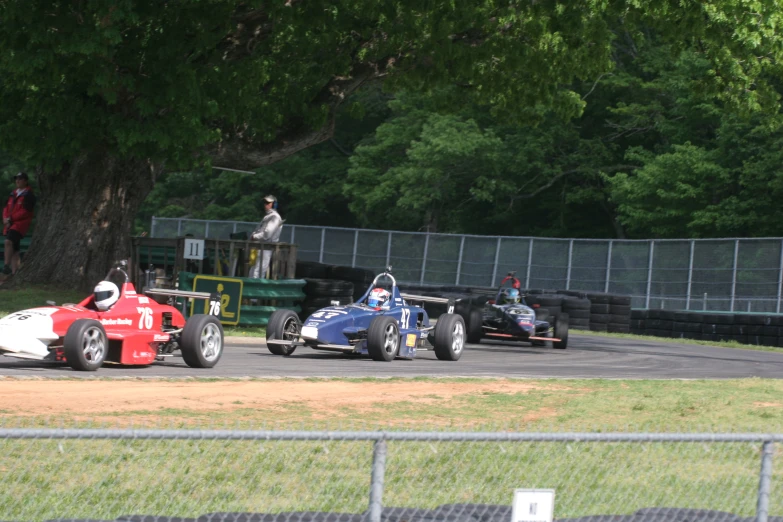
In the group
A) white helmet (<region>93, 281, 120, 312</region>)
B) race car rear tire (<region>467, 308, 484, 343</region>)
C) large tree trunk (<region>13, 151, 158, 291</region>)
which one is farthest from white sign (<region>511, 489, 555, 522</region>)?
large tree trunk (<region>13, 151, 158, 291</region>)

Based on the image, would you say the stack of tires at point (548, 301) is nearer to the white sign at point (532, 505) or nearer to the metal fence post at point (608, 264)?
the metal fence post at point (608, 264)

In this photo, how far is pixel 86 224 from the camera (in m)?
22.0

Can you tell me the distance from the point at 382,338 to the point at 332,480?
845cm

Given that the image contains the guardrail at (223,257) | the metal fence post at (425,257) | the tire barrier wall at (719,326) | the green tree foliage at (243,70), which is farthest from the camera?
the metal fence post at (425,257)

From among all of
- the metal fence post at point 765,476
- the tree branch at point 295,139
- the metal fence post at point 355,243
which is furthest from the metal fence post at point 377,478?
the metal fence post at point 355,243

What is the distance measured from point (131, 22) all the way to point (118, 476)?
40.3 feet

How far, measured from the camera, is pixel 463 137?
45.9 metres

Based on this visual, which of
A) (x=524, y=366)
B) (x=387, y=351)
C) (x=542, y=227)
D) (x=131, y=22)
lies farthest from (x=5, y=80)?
(x=542, y=227)

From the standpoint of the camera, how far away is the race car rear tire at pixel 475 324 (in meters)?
21.6

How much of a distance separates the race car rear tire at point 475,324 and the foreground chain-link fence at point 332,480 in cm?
1230

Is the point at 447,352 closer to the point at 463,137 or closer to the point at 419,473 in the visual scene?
the point at 419,473

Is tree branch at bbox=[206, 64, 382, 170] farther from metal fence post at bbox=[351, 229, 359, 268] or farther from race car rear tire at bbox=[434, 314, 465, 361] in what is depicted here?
metal fence post at bbox=[351, 229, 359, 268]

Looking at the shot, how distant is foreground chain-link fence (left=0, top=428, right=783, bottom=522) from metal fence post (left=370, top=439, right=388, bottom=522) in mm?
623

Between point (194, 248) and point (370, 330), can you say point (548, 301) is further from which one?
point (370, 330)
